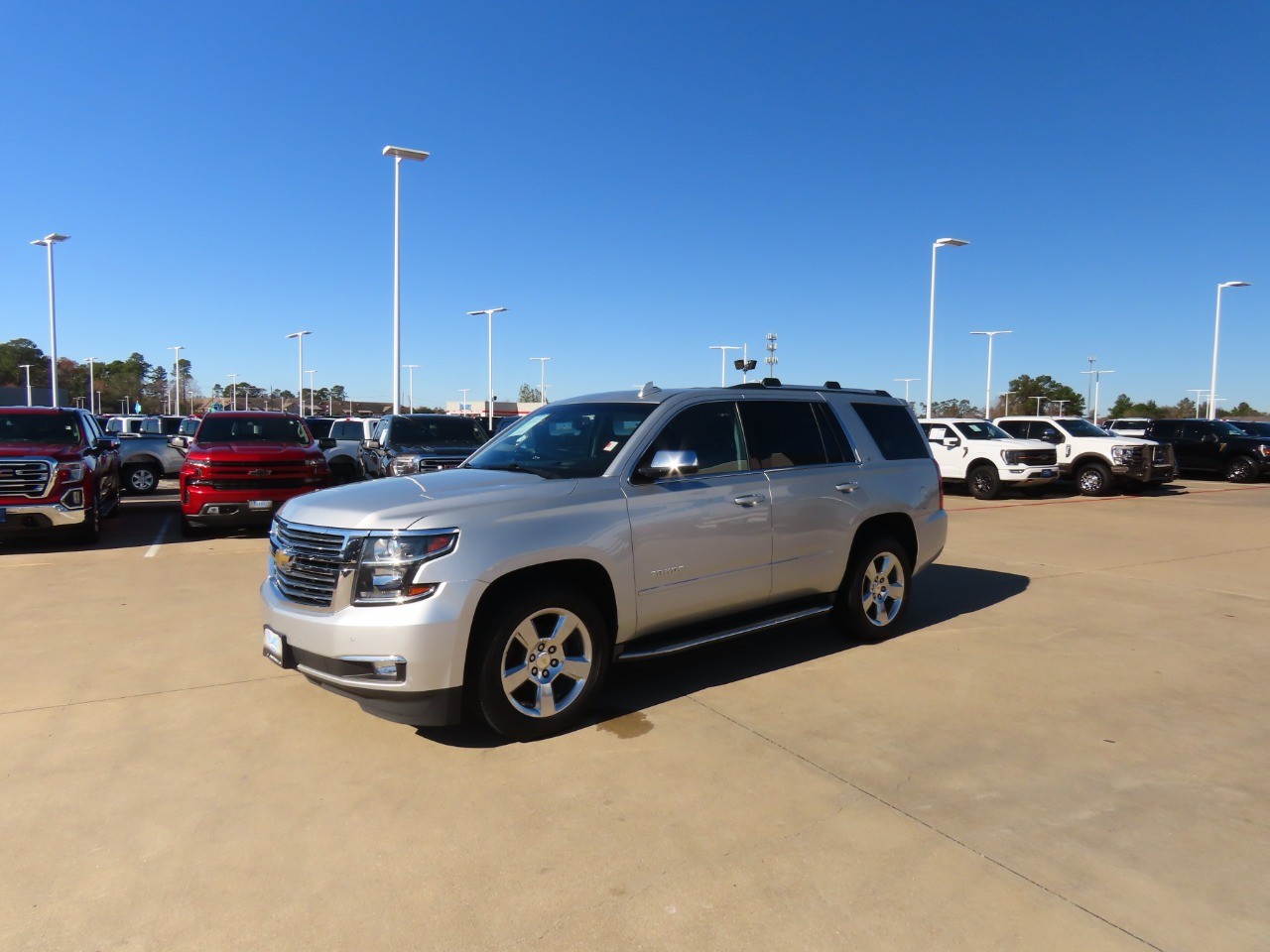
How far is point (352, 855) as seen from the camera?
321 centimetres

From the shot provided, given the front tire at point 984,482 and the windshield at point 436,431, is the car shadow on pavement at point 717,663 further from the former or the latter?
the front tire at point 984,482

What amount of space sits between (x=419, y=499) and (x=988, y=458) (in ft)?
54.8

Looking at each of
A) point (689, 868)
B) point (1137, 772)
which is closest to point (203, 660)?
point (689, 868)

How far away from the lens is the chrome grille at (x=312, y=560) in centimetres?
397

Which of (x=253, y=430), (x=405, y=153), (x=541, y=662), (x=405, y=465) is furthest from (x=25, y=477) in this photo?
(x=405, y=153)

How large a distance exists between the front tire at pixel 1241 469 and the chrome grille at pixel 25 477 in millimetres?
27950

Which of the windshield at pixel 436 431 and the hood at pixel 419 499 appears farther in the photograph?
the windshield at pixel 436 431

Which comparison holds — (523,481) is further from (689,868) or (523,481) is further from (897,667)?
(897,667)

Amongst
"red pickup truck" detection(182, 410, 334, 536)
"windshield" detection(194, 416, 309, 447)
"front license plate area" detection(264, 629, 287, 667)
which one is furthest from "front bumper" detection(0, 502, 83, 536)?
"front license plate area" detection(264, 629, 287, 667)

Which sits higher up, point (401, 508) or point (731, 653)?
point (401, 508)

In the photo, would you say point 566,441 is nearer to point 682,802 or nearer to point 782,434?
point 782,434

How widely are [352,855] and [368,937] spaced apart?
538mm

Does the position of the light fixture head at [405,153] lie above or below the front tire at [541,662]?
above

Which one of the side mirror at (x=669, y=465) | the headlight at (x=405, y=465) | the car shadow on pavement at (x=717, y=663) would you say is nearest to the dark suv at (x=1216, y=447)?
the car shadow on pavement at (x=717, y=663)
